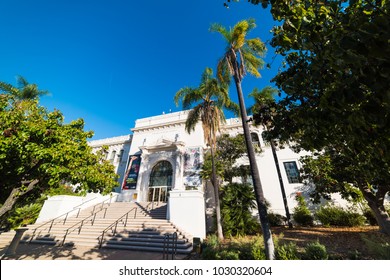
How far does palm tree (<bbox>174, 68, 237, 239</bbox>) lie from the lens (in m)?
13.7

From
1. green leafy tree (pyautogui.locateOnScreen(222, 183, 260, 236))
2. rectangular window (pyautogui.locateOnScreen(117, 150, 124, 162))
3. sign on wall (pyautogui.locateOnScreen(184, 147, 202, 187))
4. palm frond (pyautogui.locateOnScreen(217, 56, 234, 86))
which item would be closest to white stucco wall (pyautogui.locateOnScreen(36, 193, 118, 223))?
sign on wall (pyautogui.locateOnScreen(184, 147, 202, 187))

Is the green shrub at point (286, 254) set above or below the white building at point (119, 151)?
below

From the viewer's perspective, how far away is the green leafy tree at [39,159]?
5816 mm

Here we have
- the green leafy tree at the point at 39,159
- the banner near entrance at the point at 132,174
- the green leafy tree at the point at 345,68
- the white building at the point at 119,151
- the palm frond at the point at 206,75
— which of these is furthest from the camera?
the white building at the point at 119,151

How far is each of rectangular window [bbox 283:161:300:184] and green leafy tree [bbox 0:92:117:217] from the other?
682 inches

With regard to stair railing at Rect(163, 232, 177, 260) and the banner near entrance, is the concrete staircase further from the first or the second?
the banner near entrance

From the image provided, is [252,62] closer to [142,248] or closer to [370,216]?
[142,248]

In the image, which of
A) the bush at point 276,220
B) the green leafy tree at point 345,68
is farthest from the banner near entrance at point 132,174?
the green leafy tree at point 345,68

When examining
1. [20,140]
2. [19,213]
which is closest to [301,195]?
[20,140]

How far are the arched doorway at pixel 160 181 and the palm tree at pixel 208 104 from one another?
910 cm

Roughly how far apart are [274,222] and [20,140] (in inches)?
686

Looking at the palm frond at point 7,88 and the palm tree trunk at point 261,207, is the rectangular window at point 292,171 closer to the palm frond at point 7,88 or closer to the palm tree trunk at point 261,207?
the palm tree trunk at point 261,207
